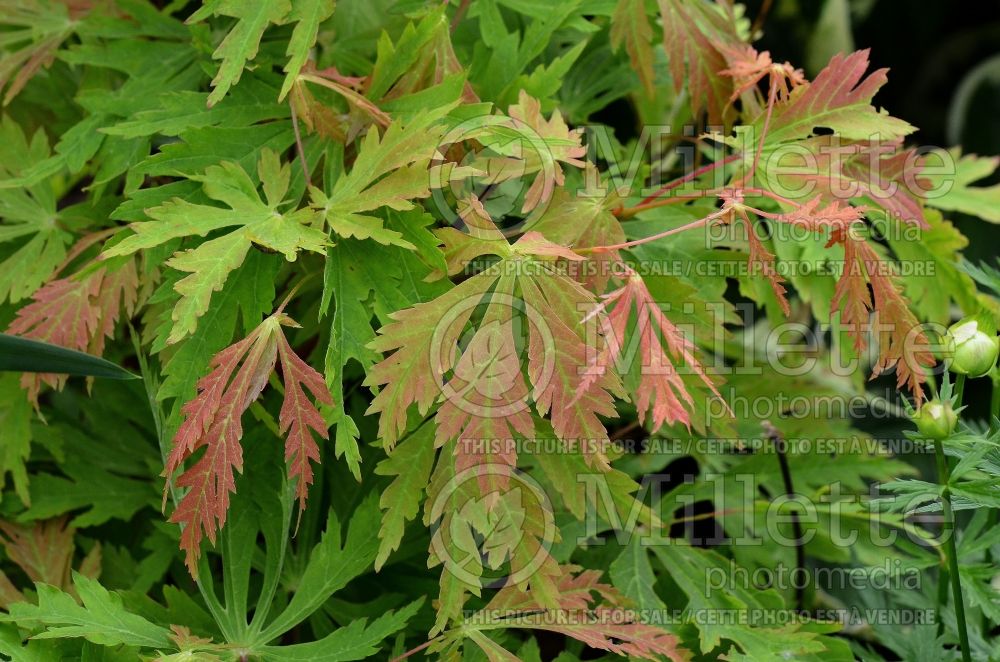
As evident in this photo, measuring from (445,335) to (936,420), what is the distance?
309 millimetres

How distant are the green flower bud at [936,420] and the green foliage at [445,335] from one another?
0.03m

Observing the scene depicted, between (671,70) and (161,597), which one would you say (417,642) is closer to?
(161,597)

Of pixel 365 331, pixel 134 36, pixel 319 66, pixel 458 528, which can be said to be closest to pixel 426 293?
pixel 365 331

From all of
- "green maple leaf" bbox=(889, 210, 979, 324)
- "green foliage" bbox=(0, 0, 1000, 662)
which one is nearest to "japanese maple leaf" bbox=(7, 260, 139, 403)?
"green foliage" bbox=(0, 0, 1000, 662)

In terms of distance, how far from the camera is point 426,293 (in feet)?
2.00

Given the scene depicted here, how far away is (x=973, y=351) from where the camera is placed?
61cm

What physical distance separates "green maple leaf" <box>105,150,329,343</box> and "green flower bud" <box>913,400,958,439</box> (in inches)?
15.2

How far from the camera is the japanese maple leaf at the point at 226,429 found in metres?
0.57

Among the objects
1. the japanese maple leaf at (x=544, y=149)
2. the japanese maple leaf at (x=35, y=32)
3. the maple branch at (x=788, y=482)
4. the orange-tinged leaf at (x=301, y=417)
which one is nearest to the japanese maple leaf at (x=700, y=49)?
the japanese maple leaf at (x=544, y=149)

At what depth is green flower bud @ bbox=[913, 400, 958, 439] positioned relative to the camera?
1.93 feet

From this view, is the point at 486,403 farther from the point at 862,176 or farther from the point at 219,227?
the point at 862,176

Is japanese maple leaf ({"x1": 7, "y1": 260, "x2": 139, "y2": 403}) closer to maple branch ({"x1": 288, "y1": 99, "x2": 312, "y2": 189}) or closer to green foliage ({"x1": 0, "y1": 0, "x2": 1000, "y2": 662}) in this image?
green foliage ({"x1": 0, "y1": 0, "x2": 1000, "y2": 662})

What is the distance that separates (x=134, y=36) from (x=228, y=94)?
0.15m

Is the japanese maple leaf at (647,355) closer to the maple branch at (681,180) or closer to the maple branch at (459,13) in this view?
the maple branch at (681,180)
